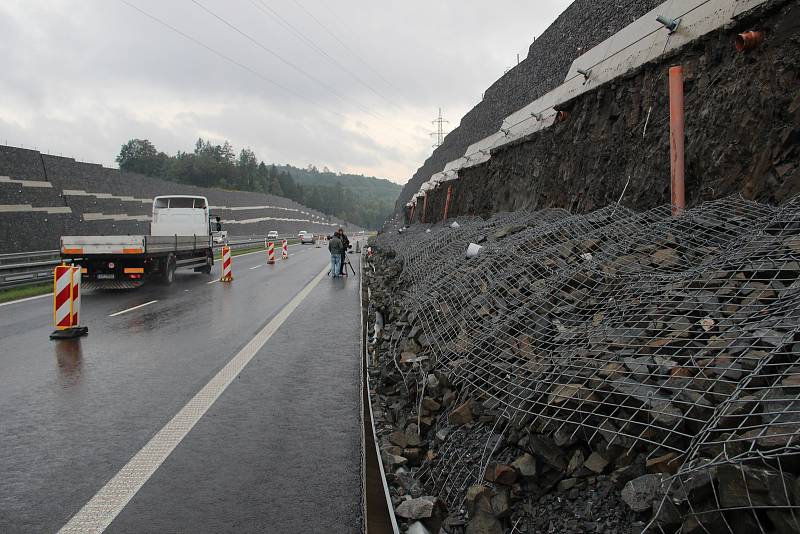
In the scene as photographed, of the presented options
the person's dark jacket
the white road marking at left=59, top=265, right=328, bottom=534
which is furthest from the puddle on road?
the person's dark jacket

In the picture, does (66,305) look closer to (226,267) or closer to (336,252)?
(226,267)

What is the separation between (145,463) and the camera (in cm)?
461

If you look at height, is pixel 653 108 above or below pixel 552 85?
below

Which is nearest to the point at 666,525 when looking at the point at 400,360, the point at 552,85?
the point at 400,360

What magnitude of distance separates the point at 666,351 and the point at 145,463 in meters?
4.11

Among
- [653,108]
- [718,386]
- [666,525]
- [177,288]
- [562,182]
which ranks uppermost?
[653,108]

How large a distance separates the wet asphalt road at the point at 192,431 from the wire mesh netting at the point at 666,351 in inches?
42.7

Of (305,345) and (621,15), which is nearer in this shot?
(305,345)

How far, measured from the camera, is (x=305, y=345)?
31.0ft

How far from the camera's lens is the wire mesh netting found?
2654 millimetres

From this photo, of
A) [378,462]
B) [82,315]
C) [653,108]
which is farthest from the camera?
[82,315]

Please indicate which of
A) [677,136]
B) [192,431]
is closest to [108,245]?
[192,431]

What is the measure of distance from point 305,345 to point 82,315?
234 inches

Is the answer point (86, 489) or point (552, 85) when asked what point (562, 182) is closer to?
point (86, 489)
